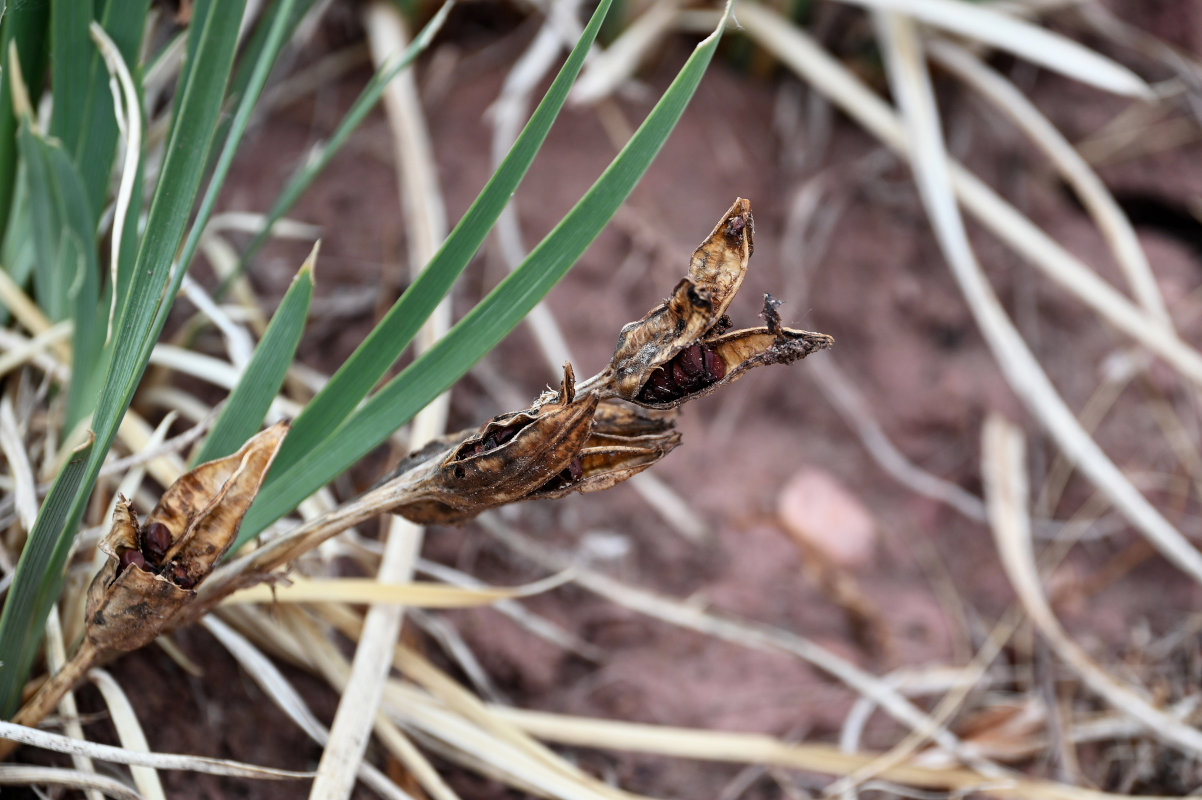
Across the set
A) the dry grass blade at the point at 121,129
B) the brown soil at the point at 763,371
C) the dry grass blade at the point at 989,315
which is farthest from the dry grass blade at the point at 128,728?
the dry grass blade at the point at 989,315

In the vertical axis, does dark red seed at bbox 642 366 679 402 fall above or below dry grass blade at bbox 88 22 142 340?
below

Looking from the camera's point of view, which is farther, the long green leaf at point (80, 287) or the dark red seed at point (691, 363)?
the long green leaf at point (80, 287)

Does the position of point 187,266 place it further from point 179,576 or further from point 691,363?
point 691,363

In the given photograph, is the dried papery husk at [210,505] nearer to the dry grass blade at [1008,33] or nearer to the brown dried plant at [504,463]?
the brown dried plant at [504,463]

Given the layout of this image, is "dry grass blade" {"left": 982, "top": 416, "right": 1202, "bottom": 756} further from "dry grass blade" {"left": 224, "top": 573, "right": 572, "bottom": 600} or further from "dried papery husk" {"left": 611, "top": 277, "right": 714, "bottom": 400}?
"dried papery husk" {"left": 611, "top": 277, "right": 714, "bottom": 400}

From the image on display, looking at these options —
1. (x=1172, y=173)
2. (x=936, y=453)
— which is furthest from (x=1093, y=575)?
(x=1172, y=173)

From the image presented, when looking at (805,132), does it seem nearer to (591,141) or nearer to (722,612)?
(591,141)

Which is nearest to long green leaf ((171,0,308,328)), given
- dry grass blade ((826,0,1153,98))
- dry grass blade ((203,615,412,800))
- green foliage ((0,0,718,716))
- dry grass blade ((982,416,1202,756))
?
green foliage ((0,0,718,716))
